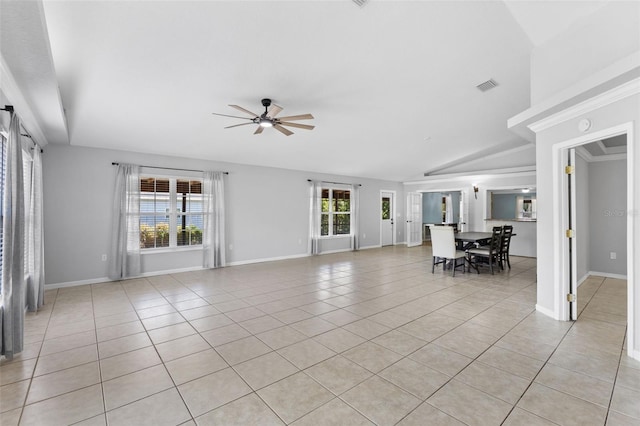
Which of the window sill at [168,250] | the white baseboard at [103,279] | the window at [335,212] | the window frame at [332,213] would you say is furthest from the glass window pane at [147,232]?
the window at [335,212]

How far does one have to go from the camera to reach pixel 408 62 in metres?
3.68

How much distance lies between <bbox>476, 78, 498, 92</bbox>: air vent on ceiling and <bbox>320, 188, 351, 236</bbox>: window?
4921 mm

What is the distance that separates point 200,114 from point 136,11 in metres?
1.97

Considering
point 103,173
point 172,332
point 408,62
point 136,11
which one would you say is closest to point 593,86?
point 408,62

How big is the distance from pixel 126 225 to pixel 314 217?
4.42 m

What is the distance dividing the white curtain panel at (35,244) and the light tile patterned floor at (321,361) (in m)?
0.24

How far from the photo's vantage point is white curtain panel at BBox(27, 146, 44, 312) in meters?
3.80

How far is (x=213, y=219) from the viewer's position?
630 centimetres

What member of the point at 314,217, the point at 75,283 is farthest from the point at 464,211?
the point at 75,283

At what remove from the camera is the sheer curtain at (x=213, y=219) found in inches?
247

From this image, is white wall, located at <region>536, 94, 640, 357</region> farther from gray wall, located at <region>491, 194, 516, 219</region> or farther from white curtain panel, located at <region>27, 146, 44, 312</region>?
gray wall, located at <region>491, 194, 516, 219</region>

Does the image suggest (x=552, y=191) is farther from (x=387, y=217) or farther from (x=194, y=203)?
(x=387, y=217)

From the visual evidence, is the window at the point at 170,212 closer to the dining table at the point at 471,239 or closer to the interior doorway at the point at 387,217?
the dining table at the point at 471,239

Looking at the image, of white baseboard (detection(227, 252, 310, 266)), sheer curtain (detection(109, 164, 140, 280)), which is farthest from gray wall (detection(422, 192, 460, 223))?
sheer curtain (detection(109, 164, 140, 280))
